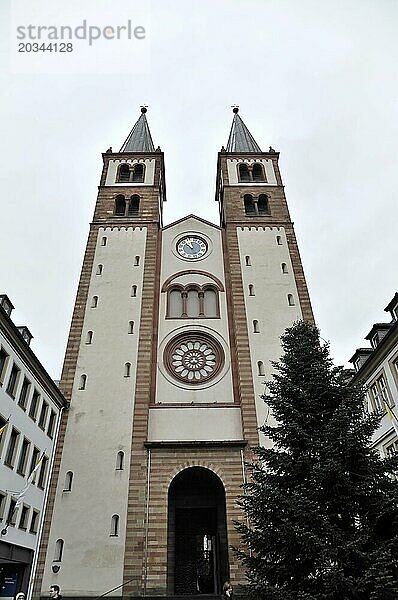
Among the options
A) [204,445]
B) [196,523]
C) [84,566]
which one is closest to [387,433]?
[204,445]

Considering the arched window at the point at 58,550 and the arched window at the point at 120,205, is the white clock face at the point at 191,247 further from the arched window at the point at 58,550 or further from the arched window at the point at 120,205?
the arched window at the point at 58,550

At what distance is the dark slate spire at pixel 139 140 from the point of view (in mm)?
43722

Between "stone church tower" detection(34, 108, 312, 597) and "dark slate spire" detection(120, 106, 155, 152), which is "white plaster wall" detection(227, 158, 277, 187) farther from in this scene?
"dark slate spire" detection(120, 106, 155, 152)

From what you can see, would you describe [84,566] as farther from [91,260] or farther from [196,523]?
[91,260]

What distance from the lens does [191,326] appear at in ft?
99.4

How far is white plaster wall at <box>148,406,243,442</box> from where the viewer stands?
2570 centimetres

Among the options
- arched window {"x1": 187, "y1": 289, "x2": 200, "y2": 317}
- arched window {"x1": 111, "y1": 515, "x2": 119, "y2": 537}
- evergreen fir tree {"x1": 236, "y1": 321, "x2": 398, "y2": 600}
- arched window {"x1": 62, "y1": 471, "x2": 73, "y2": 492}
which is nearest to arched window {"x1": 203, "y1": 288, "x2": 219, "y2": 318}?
arched window {"x1": 187, "y1": 289, "x2": 200, "y2": 317}

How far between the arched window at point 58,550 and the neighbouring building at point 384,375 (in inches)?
575

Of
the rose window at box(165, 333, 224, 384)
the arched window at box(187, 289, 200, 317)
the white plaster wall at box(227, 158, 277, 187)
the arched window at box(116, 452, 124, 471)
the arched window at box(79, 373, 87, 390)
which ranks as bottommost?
the arched window at box(116, 452, 124, 471)

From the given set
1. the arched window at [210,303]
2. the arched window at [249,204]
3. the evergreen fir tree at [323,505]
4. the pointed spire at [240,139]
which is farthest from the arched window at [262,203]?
the evergreen fir tree at [323,505]

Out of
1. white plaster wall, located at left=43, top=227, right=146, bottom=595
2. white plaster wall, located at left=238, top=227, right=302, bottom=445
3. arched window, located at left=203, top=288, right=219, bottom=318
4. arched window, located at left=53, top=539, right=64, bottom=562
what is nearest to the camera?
white plaster wall, located at left=43, top=227, right=146, bottom=595

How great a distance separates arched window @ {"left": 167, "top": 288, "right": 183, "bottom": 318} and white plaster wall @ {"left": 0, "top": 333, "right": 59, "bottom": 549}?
952 cm

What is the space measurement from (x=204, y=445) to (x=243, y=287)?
415 inches

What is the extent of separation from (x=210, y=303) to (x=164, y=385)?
6.54 meters
